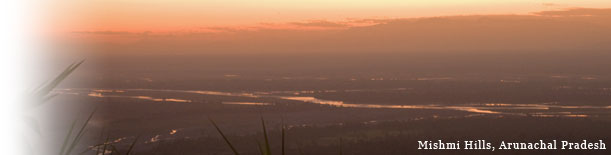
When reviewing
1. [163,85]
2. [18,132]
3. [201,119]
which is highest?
[163,85]

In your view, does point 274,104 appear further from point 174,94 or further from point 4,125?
point 4,125

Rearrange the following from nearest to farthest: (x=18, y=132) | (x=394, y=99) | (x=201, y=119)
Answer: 1. (x=18, y=132)
2. (x=201, y=119)
3. (x=394, y=99)

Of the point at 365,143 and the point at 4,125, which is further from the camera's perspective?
the point at 365,143

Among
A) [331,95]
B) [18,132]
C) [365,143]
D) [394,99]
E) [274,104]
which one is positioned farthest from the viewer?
[331,95]

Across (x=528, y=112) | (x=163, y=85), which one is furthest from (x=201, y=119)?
(x=163, y=85)

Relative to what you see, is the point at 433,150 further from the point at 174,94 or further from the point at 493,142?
the point at 174,94

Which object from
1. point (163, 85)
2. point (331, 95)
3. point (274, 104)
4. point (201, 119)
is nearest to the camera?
point (201, 119)

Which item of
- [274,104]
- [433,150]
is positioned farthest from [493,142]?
[274,104]

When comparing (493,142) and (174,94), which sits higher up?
(174,94)

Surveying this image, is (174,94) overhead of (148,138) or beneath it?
overhead
